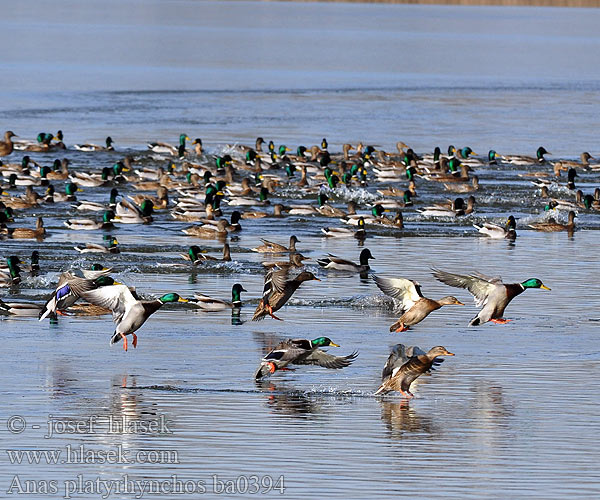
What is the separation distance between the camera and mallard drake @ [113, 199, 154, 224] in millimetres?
27688

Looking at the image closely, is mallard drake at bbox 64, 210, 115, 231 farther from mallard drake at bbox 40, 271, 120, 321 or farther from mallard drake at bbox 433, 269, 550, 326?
mallard drake at bbox 433, 269, 550, 326

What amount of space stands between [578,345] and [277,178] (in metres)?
18.7

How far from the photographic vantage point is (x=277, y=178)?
34688mm

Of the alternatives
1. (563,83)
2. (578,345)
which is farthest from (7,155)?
(563,83)

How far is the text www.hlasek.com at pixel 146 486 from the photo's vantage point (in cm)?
1082

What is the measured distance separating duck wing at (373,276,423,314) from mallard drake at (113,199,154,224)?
11634mm

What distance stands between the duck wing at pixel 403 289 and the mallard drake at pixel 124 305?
2.52 meters

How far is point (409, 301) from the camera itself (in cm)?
1678

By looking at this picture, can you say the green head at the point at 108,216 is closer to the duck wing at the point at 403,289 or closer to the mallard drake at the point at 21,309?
the mallard drake at the point at 21,309

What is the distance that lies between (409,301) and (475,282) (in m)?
0.82

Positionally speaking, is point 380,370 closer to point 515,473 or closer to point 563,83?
point 515,473

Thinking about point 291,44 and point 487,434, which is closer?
point 487,434

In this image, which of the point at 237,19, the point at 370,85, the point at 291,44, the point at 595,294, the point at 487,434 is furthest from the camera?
the point at 237,19

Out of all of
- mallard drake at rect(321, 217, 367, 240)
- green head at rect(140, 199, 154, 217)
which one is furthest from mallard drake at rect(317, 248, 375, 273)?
green head at rect(140, 199, 154, 217)
